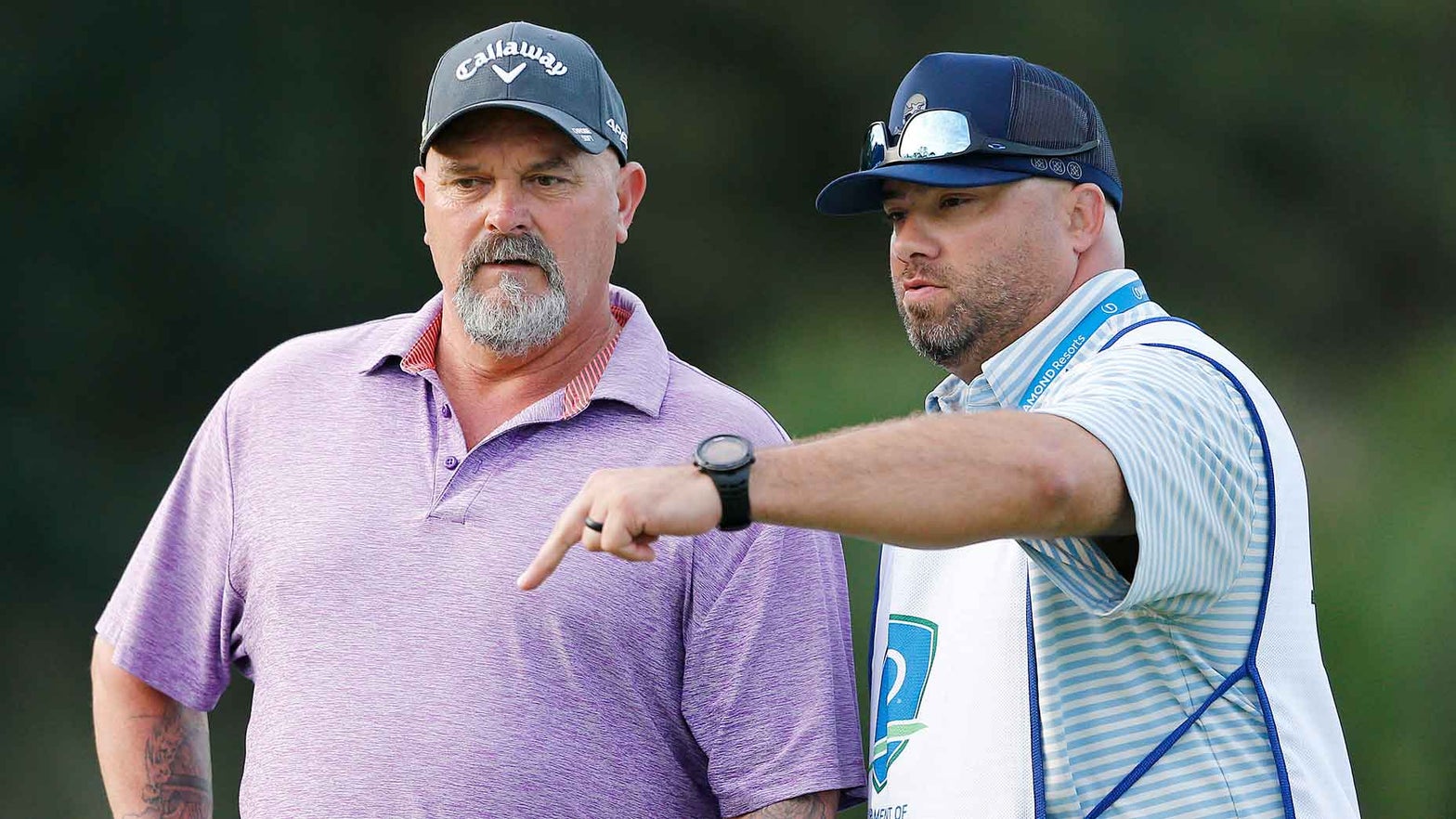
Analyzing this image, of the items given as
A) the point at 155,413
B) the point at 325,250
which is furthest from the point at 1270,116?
the point at 155,413

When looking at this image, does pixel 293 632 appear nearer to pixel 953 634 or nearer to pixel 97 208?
pixel 953 634

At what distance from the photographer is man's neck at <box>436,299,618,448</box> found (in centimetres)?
206

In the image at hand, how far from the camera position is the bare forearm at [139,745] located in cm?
212

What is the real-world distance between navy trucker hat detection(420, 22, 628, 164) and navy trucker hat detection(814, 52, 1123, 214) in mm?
352

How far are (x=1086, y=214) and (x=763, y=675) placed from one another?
0.65m

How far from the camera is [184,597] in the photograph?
2.10 metres

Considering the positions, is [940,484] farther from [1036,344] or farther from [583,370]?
[583,370]

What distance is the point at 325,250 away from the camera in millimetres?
4426

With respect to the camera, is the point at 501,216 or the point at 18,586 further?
the point at 18,586

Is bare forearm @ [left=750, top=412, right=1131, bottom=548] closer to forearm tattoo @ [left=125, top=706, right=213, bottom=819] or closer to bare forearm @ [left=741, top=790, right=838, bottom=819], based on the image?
bare forearm @ [left=741, top=790, right=838, bottom=819]

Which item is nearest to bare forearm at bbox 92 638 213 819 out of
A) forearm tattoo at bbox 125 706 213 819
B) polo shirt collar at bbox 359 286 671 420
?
forearm tattoo at bbox 125 706 213 819

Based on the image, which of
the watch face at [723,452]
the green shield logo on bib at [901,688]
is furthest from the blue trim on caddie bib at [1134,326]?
the watch face at [723,452]

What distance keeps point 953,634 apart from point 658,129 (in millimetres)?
3134

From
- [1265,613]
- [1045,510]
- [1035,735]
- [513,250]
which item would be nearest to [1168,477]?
Result: [1045,510]
